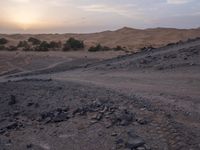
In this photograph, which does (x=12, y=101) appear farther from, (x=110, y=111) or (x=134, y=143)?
(x=134, y=143)

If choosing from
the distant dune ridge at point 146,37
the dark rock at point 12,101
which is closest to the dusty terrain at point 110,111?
the dark rock at point 12,101

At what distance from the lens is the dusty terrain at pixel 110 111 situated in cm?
828

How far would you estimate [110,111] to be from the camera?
9.73 metres

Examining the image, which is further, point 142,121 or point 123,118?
point 123,118

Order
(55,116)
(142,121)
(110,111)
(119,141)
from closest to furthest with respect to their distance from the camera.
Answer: (119,141) → (142,121) → (110,111) → (55,116)

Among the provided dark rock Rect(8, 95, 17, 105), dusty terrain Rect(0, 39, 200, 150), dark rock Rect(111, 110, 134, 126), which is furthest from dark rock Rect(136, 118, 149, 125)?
dark rock Rect(8, 95, 17, 105)

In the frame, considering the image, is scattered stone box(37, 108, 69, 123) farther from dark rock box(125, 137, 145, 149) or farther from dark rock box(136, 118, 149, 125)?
dark rock box(125, 137, 145, 149)

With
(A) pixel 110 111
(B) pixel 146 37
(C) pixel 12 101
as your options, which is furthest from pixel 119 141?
(B) pixel 146 37

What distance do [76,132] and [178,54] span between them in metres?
8.52

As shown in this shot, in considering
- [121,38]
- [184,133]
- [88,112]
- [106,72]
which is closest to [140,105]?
[88,112]

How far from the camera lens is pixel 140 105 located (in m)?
9.75

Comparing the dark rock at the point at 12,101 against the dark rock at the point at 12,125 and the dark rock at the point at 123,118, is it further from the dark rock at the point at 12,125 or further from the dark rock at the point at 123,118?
the dark rock at the point at 123,118

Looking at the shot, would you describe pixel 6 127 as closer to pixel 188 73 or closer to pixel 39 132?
pixel 39 132

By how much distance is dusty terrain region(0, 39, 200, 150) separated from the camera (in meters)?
8.28
